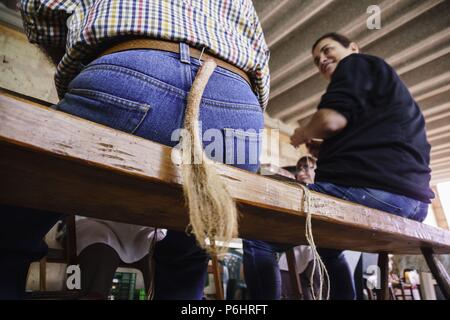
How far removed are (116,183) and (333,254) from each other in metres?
1.45

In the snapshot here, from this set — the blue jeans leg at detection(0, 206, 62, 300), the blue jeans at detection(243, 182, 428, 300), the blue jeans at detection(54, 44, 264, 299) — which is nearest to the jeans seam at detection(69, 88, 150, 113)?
the blue jeans at detection(54, 44, 264, 299)

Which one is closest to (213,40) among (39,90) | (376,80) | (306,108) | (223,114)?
(223,114)

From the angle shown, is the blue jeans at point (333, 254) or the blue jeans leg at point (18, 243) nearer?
the blue jeans leg at point (18, 243)

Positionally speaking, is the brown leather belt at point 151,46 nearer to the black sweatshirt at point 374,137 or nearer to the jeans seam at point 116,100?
the jeans seam at point 116,100

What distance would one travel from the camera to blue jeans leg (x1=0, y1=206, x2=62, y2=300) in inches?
25.6

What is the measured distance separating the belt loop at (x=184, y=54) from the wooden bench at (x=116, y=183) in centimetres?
21

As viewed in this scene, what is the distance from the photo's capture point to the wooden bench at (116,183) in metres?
0.43

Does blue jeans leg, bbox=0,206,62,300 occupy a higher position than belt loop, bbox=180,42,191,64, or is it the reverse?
belt loop, bbox=180,42,191,64

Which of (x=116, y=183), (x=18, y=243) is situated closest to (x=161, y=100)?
(x=116, y=183)

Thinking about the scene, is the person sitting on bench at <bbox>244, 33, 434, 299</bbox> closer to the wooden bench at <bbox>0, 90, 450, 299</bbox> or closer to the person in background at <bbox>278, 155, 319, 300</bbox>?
the wooden bench at <bbox>0, 90, 450, 299</bbox>

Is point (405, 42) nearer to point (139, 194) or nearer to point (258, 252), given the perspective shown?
point (258, 252)

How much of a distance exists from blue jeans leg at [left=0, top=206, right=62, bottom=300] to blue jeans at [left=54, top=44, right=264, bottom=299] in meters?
0.26

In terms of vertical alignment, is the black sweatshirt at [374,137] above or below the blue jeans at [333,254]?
above

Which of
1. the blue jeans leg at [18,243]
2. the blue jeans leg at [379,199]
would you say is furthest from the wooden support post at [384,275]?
the blue jeans leg at [18,243]
